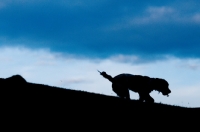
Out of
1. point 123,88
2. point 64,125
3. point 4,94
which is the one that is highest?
point 123,88

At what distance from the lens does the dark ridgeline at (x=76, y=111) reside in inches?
235

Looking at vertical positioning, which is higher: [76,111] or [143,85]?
[143,85]

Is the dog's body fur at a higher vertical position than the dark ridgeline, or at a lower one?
higher

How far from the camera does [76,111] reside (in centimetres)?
680

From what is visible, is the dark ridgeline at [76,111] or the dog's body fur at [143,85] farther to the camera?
the dog's body fur at [143,85]

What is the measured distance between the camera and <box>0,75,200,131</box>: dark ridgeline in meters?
5.96

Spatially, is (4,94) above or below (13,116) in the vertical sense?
above

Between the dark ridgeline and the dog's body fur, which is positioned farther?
the dog's body fur

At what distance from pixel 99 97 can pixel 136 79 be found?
8.68 ft

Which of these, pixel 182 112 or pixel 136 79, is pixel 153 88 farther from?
pixel 182 112

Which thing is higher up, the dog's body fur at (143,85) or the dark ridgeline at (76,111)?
the dog's body fur at (143,85)

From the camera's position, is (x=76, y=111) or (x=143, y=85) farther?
(x=143, y=85)

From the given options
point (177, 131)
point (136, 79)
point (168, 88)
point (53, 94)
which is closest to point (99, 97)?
point (53, 94)

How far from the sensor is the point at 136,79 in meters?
10.6
